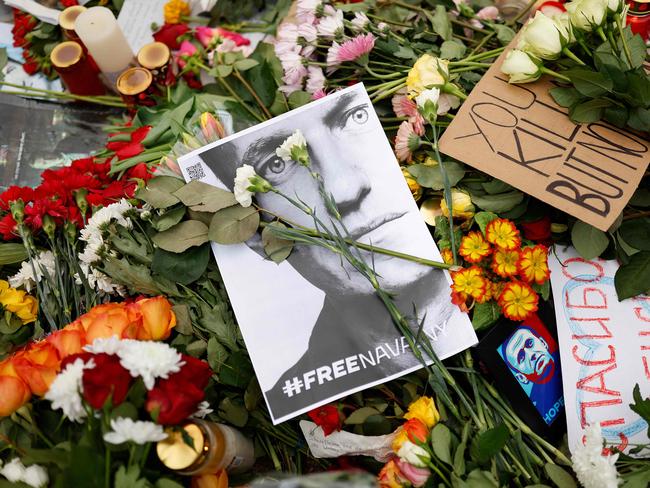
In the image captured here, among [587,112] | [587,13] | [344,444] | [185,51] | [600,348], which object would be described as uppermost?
[587,13]

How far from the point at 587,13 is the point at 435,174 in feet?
0.87

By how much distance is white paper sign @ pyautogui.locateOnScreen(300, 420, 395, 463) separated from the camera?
65cm

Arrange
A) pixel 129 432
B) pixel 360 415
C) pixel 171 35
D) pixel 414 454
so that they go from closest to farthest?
pixel 129 432, pixel 414 454, pixel 360 415, pixel 171 35

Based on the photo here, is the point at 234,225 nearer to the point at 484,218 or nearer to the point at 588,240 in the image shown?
the point at 484,218

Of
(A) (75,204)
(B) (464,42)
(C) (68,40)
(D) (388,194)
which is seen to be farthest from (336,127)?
(C) (68,40)

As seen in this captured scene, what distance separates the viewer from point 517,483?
601 millimetres

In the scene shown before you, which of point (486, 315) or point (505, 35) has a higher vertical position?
point (505, 35)

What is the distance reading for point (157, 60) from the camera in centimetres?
106

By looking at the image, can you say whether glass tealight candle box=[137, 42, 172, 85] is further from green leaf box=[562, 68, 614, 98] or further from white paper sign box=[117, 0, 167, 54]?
green leaf box=[562, 68, 614, 98]

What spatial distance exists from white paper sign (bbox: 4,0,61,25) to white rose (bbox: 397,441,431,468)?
1.13 meters

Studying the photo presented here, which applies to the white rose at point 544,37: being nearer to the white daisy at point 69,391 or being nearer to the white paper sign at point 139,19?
the white daisy at point 69,391

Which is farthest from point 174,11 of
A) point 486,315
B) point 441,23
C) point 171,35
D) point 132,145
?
point 486,315

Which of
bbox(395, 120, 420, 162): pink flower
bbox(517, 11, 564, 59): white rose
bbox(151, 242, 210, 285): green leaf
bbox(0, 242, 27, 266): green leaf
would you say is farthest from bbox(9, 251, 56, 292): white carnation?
bbox(517, 11, 564, 59): white rose

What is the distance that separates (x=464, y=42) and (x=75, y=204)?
688 millimetres
